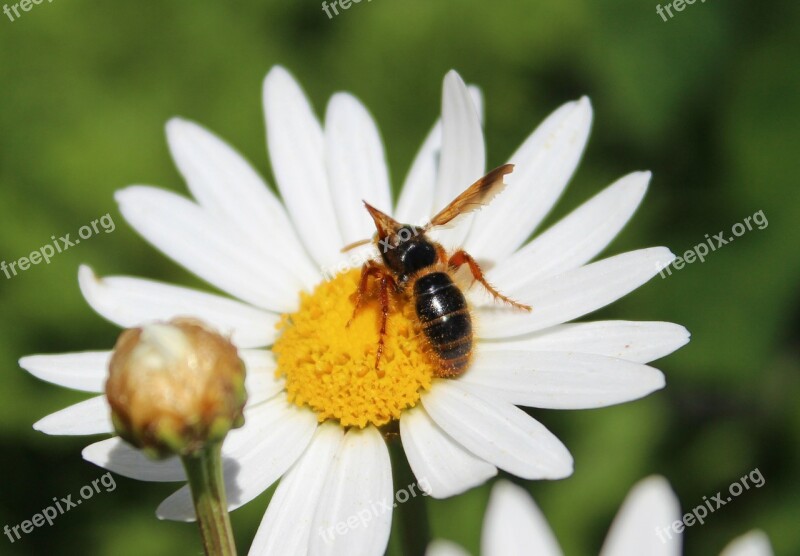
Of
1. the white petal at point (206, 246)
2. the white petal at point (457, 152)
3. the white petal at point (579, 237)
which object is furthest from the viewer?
the white petal at point (206, 246)

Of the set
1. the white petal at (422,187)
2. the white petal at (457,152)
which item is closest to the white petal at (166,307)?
the white petal at (422,187)

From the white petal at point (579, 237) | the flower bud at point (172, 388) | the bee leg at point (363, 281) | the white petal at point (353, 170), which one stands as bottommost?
the flower bud at point (172, 388)

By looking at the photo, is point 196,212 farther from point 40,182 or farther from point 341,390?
point 40,182

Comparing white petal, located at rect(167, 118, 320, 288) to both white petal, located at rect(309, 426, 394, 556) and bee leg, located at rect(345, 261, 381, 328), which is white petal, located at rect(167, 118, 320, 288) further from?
white petal, located at rect(309, 426, 394, 556)

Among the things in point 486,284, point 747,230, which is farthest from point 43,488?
point 747,230

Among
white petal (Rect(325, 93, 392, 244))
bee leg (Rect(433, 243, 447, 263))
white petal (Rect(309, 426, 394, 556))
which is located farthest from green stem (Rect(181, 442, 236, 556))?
white petal (Rect(325, 93, 392, 244))

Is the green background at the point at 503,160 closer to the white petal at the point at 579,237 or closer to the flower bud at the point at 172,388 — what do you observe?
the white petal at the point at 579,237

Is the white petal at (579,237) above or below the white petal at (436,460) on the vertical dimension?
above
